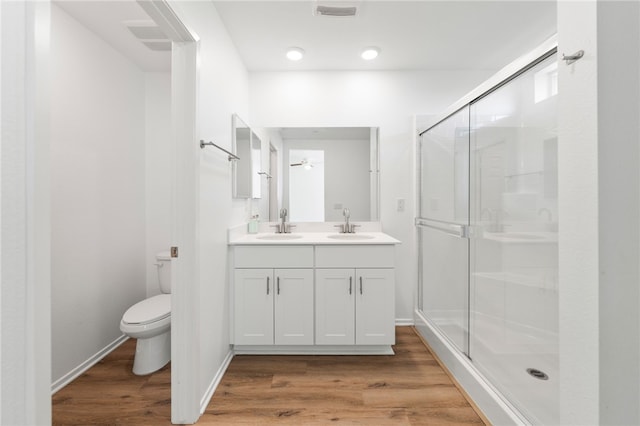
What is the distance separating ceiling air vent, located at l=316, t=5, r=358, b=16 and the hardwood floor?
2.31 meters

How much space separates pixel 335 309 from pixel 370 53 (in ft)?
6.71

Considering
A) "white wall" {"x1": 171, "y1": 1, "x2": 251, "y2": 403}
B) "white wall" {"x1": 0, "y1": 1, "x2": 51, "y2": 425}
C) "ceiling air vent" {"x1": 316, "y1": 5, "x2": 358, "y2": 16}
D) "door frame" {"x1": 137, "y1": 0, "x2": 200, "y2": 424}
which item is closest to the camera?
"white wall" {"x1": 0, "y1": 1, "x2": 51, "y2": 425}

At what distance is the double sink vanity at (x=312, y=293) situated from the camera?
6.60 ft

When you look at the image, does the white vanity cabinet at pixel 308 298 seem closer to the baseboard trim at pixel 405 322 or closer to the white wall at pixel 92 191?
the baseboard trim at pixel 405 322

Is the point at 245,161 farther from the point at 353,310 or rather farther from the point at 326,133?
the point at 353,310

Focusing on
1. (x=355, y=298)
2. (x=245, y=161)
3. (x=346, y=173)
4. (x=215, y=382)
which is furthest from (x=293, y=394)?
(x=346, y=173)

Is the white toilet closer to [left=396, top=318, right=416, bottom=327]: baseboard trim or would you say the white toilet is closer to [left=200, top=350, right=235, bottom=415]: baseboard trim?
[left=200, top=350, right=235, bottom=415]: baseboard trim

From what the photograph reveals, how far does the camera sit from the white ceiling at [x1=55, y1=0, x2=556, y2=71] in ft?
→ 5.78

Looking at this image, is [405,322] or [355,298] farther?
[405,322]

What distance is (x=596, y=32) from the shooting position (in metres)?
0.72

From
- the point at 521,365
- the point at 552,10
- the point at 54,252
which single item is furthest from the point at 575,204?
the point at 54,252

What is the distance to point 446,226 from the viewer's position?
1.96 meters
